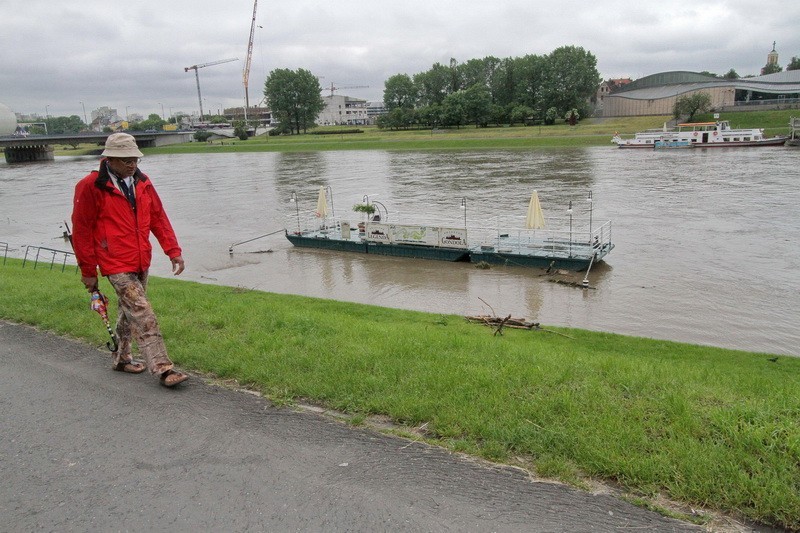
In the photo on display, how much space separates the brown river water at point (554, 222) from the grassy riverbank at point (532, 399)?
6.98m

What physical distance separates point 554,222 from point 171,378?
2478cm

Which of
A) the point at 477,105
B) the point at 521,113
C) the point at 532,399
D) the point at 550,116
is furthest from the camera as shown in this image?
the point at 477,105

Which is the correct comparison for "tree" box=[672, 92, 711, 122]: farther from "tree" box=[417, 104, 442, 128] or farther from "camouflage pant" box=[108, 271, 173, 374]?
"camouflage pant" box=[108, 271, 173, 374]

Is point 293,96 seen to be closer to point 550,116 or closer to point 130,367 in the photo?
point 550,116

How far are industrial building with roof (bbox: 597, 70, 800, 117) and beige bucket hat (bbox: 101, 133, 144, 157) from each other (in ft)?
384

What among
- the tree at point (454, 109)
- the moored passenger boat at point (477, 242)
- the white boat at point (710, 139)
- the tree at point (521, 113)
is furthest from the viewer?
the tree at point (454, 109)

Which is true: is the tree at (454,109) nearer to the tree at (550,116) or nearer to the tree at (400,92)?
the tree at (550,116)

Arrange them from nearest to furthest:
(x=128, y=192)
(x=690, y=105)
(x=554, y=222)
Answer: (x=128, y=192) → (x=554, y=222) → (x=690, y=105)

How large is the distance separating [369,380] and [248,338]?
2315mm

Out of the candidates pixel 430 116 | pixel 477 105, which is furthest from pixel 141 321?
pixel 430 116

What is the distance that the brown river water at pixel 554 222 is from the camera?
15734mm

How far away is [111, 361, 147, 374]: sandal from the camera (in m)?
6.43

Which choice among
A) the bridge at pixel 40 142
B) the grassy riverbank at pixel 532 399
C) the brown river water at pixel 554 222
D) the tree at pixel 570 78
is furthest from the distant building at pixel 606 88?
the grassy riverbank at pixel 532 399

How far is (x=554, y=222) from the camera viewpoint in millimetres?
28328
